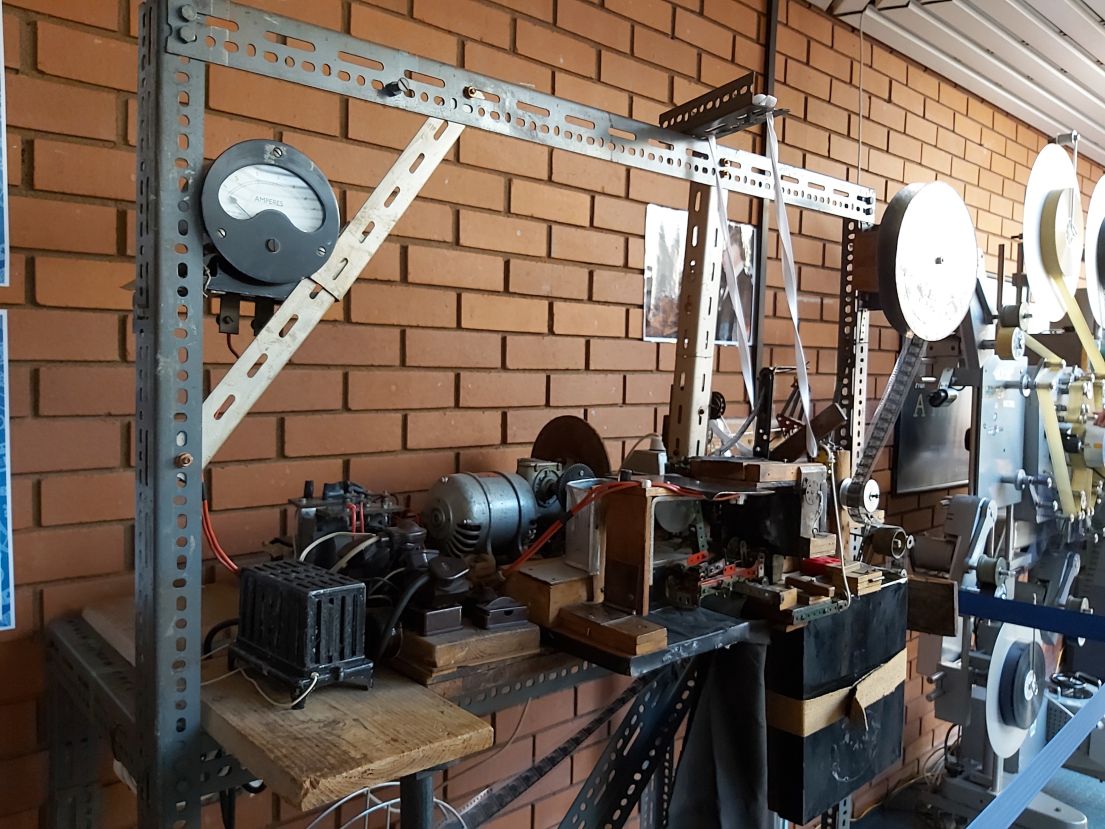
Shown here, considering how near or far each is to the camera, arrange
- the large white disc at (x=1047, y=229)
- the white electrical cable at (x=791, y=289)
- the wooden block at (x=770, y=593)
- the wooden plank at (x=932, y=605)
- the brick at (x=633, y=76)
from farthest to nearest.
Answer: the large white disc at (x=1047, y=229)
the brick at (x=633, y=76)
the wooden plank at (x=932, y=605)
the white electrical cable at (x=791, y=289)
the wooden block at (x=770, y=593)

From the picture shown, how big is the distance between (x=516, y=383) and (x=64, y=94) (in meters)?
1.02

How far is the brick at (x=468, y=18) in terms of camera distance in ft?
5.52

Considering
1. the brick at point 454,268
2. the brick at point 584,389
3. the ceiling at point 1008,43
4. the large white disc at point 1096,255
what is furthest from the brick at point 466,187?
the large white disc at point 1096,255

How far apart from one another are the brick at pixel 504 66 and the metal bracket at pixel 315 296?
0.76 metres

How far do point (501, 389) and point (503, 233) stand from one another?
355 mm

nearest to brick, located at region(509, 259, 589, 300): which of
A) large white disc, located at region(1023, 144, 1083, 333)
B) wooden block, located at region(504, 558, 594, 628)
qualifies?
wooden block, located at region(504, 558, 594, 628)

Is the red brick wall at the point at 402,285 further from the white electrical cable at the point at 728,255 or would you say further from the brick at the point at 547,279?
the white electrical cable at the point at 728,255

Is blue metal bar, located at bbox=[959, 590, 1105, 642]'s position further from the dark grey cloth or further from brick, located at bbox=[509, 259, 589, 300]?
brick, located at bbox=[509, 259, 589, 300]

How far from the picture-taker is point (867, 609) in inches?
53.0

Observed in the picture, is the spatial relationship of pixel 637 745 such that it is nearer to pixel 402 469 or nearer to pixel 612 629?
pixel 612 629

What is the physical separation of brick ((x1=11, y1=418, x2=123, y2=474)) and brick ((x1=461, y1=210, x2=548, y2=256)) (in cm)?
81

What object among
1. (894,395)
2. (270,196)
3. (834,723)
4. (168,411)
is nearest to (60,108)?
(270,196)

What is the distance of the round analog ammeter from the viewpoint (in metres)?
1.69

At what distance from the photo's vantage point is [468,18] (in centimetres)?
174
